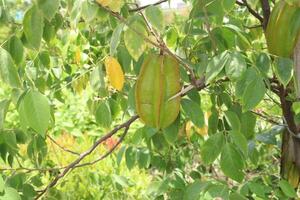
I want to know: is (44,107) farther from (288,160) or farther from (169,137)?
(288,160)

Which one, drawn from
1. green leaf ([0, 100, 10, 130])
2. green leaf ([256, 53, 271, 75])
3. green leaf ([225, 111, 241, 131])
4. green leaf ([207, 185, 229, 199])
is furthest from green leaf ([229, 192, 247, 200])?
green leaf ([0, 100, 10, 130])

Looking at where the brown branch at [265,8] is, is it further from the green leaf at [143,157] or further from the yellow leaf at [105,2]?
the green leaf at [143,157]

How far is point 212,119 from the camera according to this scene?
1.36 meters

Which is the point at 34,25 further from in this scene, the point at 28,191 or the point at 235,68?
the point at 28,191

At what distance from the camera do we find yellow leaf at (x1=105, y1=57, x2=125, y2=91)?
119 cm

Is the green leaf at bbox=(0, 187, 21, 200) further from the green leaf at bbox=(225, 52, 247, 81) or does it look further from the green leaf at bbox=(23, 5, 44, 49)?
the green leaf at bbox=(225, 52, 247, 81)

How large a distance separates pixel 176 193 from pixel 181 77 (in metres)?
0.52

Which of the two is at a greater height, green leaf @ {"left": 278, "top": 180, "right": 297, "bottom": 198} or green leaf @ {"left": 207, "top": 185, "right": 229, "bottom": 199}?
green leaf @ {"left": 207, "top": 185, "right": 229, "bottom": 199}

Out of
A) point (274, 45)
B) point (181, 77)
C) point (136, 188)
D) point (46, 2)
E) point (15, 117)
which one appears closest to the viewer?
point (46, 2)

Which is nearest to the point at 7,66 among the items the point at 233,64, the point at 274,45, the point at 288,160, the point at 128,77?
the point at 233,64

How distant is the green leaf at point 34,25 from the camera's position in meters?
0.87

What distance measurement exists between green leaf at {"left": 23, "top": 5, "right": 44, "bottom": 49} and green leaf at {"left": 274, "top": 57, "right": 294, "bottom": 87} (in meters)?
0.45

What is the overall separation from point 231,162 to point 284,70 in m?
0.24

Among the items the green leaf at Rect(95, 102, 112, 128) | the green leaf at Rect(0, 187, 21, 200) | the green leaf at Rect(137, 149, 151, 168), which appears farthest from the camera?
the green leaf at Rect(137, 149, 151, 168)
